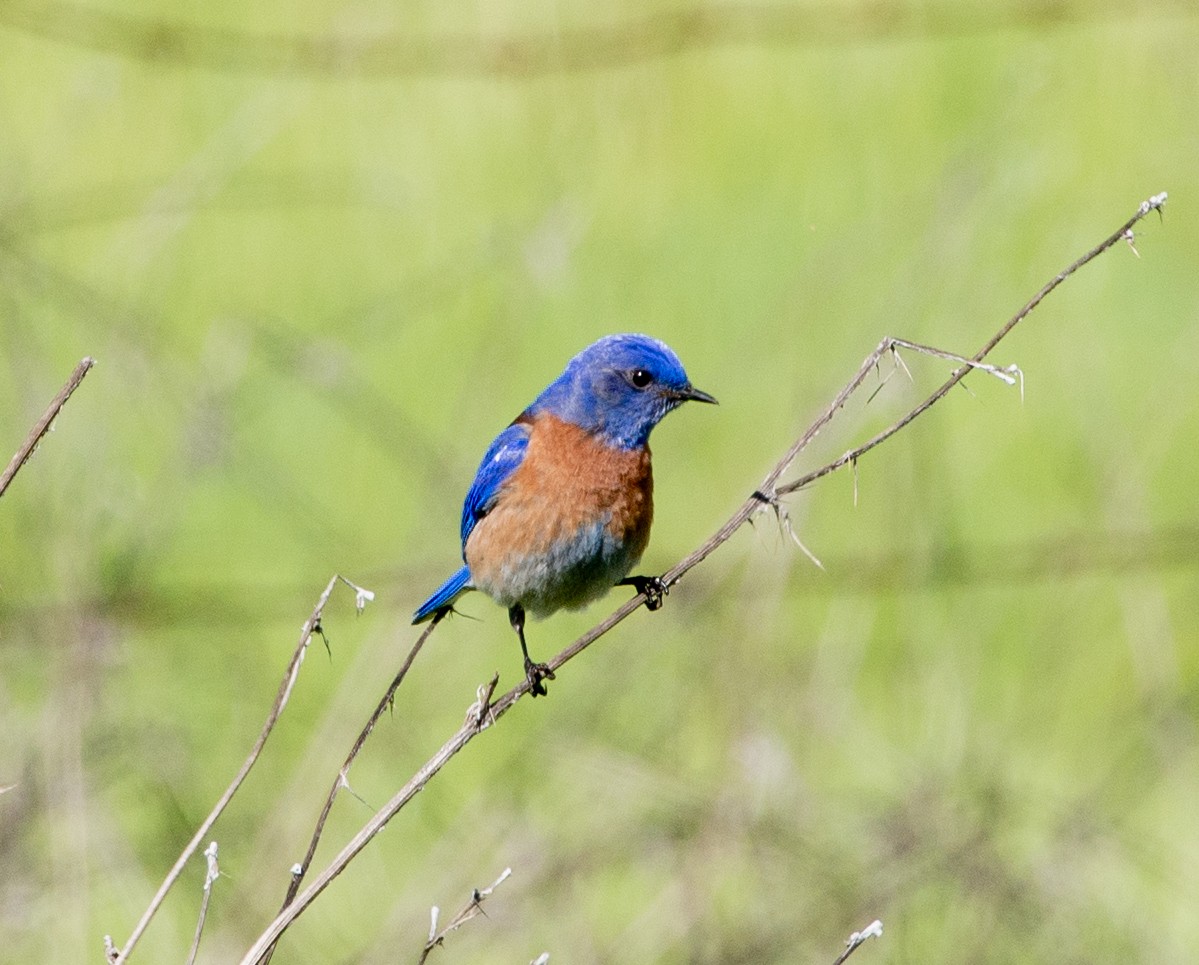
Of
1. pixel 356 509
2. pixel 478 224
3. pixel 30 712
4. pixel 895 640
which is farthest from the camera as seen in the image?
pixel 478 224

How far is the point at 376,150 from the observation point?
10195 mm

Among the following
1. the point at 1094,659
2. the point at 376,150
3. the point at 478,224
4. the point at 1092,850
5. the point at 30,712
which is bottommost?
the point at 1092,850

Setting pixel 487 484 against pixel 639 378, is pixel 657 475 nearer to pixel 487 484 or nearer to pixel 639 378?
pixel 487 484

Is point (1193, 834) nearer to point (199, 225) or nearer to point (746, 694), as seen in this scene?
point (746, 694)

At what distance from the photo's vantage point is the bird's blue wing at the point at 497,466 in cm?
493

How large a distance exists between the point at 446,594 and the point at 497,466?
48cm

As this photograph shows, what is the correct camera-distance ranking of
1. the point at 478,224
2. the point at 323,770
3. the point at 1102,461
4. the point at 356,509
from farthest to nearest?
the point at 478,224, the point at 356,509, the point at 1102,461, the point at 323,770

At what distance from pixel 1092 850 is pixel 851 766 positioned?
1469mm

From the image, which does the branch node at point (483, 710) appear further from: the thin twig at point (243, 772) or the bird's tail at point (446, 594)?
the bird's tail at point (446, 594)

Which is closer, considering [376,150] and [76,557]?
[76,557]

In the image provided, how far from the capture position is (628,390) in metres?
4.78

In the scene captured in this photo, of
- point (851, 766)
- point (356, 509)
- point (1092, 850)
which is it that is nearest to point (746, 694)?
point (1092, 850)

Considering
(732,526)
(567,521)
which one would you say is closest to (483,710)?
(732,526)

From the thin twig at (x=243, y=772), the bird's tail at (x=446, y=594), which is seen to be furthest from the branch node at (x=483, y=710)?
the bird's tail at (x=446, y=594)
